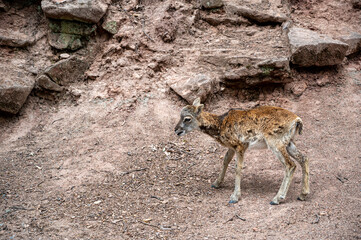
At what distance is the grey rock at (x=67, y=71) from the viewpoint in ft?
37.7

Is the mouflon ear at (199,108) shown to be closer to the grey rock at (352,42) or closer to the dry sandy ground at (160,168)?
the dry sandy ground at (160,168)

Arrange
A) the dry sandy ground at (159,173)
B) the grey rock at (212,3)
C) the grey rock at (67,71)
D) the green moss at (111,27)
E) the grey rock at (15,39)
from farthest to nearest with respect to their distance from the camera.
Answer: the grey rock at (212,3), the green moss at (111,27), the grey rock at (15,39), the grey rock at (67,71), the dry sandy ground at (159,173)

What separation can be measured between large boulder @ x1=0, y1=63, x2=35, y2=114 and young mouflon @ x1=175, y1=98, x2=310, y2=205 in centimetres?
555

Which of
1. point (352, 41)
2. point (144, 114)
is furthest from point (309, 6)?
point (144, 114)

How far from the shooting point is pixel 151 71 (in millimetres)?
11719

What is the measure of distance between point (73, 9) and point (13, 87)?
10.4 ft

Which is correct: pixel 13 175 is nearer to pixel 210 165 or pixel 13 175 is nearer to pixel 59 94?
pixel 59 94

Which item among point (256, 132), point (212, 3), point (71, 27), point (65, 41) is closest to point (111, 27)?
point (71, 27)

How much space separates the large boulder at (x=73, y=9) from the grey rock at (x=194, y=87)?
12.1 ft

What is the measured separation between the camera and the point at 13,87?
1077 cm

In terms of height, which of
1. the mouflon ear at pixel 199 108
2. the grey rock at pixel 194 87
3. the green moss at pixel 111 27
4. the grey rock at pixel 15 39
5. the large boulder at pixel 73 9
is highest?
the large boulder at pixel 73 9

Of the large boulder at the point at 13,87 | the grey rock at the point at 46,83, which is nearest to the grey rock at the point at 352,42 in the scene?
the grey rock at the point at 46,83

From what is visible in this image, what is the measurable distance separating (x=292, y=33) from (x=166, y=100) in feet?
16.6

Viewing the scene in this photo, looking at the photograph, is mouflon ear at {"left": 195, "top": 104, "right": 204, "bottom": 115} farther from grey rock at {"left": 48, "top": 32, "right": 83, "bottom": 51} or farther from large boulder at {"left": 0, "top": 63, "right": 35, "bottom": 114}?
large boulder at {"left": 0, "top": 63, "right": 35, "bottom": 114}
